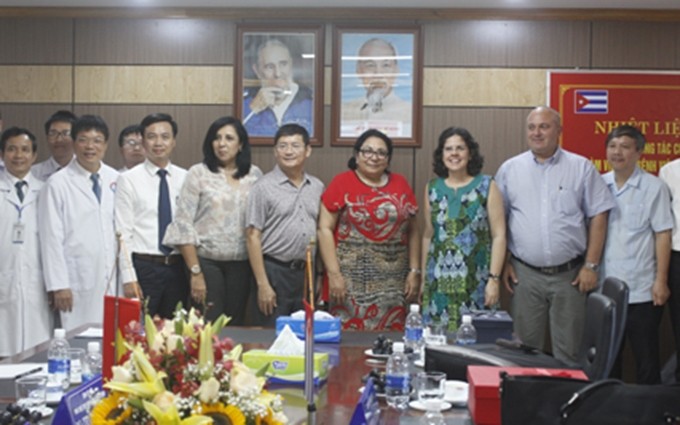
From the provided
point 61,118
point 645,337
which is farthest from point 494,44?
point 61,118

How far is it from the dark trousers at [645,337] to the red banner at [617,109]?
1.15m

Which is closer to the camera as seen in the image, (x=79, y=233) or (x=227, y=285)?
(x=79, y=233)

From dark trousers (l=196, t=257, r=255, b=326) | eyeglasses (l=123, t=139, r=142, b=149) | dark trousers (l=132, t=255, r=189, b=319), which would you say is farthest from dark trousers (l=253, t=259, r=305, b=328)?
eyeglasses (l=123, t=139, r=142, b=149)

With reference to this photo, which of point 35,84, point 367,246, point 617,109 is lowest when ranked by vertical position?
point 367,246

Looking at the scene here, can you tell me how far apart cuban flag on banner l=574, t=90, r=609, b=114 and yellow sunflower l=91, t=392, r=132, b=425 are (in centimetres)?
503

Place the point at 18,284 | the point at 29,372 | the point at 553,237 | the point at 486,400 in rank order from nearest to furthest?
the point at 486,400
the point at 29,372
the point at 18,284
the point at 553,237

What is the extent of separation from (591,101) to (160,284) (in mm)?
3274

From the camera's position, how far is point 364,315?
530 cm

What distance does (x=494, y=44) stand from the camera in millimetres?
6168

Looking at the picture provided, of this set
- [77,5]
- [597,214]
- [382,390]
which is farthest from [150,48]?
[382,390]

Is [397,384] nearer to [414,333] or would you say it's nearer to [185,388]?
[414,333]

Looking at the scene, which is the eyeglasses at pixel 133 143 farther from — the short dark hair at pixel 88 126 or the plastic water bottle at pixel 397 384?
the plastic water bottle at pixel 397 384

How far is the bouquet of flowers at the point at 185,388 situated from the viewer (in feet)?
5.53

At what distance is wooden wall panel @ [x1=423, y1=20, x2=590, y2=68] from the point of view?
614cm
